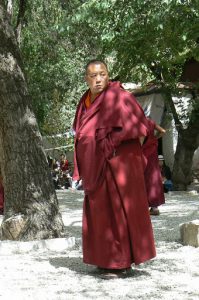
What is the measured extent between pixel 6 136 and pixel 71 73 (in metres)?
17.5

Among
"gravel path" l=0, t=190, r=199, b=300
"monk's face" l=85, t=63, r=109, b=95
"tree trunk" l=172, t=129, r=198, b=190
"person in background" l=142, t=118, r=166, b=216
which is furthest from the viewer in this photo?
"tree trunk" l=172, t=129, r=198, b=190

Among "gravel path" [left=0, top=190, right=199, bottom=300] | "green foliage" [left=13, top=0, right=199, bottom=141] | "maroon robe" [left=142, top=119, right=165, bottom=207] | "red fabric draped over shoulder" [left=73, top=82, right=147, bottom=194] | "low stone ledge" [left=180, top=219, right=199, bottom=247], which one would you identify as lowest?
"gravel path" [left=0, top=190, right=199, bottom=300]

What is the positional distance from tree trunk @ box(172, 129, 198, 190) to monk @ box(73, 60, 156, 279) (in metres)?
12.0

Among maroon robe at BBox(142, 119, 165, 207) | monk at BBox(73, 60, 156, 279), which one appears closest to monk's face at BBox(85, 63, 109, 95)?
monk at BBox(73, 60, 156, 279)

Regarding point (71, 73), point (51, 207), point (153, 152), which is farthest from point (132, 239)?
point (71, 73)

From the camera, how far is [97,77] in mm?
4719

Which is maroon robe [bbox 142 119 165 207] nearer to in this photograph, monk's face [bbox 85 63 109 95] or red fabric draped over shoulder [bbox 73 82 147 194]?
monk's face [bbox 85 63 109 95]

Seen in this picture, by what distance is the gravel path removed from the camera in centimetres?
407

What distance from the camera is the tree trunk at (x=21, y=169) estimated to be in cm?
633

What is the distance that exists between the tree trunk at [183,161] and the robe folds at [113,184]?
12.0 meters

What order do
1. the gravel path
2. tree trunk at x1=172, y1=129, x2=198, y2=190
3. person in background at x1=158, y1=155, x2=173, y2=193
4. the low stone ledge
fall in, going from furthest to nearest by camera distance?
tree trunk at x1=172, y1=129, x2=198, y2=190 < person in background at x1=158, y1=155, x2=173, y2=193 < the low stone ledge < the gravel path

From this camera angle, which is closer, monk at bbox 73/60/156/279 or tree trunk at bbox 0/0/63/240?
monk at bbox 73/60/156/279

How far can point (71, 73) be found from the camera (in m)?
23.6

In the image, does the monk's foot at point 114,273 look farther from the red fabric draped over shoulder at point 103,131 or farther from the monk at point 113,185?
the red fabric draped over shoulder at point 103,131
